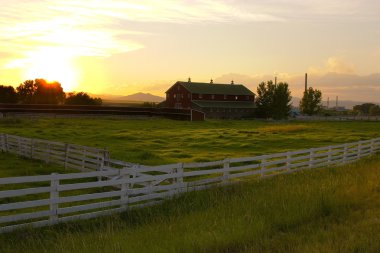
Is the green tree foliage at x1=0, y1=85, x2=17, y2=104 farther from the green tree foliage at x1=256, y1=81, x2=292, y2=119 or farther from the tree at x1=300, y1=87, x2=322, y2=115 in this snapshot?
the tree at x1=300, y1=87, x2=322, y2=115

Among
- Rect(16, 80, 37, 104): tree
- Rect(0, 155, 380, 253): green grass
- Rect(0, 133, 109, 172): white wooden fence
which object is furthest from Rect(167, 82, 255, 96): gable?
Rect(0, 155, 380, 253): green grass

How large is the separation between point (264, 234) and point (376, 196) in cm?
516

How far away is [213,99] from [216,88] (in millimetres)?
3692

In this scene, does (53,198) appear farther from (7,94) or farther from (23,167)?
(7,94)

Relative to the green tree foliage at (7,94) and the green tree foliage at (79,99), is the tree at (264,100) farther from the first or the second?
the green tree foliage at (7,94)

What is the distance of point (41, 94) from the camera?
10919cm

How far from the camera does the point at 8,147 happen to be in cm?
2859

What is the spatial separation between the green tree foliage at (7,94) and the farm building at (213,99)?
36263mm

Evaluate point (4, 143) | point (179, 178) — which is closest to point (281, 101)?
point (4, 143)

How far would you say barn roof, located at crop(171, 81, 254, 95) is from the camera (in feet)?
308

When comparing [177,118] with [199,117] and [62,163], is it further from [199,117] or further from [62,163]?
[62,163]

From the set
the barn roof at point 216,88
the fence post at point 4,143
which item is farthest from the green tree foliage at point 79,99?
the fence post at point 4,143

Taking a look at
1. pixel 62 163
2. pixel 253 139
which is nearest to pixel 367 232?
pixel 62 163

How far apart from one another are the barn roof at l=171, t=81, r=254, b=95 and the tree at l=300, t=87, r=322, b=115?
2397cm
